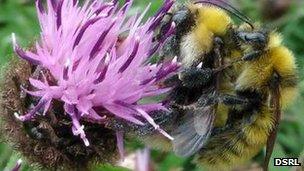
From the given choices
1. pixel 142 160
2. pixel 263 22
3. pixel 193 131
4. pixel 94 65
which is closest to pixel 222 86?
pixel 193 131

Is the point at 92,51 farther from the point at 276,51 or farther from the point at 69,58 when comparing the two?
the point at 276,51

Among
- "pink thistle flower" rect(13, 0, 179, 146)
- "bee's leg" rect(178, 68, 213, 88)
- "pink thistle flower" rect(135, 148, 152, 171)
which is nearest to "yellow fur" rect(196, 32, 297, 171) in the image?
"bee's leg" rect(178, 68, 213, 88)

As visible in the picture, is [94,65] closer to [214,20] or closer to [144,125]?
[144,125]

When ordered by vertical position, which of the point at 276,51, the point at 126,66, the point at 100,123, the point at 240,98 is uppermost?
the point at 276,51

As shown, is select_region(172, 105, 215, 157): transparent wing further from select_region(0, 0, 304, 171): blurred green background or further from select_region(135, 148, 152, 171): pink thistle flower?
select_region(135, 148, 152, 171): pink thistle flower

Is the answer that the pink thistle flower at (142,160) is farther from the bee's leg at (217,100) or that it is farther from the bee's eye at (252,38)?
the bee's eye at (252,38)

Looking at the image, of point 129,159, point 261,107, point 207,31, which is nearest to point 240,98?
point 261,107

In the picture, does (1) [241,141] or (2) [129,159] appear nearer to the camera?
(1) [241,141]

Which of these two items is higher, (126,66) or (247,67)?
(247,67)
